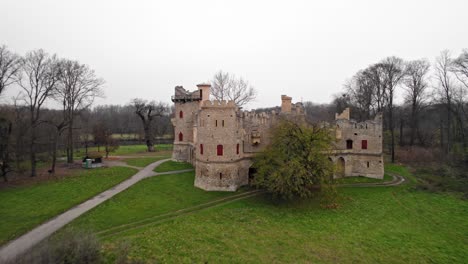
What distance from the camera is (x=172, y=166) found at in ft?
112

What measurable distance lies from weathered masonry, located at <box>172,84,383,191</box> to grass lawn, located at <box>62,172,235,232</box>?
6.29ft

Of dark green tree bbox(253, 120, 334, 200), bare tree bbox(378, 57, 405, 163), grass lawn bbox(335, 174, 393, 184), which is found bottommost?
grass lawn bbox(335, 174, 393, 184)

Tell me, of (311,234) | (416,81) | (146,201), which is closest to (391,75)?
(416,81)

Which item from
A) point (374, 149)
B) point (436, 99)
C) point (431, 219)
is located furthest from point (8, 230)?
point (436, 99)

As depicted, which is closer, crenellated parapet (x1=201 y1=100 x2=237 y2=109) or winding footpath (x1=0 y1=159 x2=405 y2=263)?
winding footpath (x1=0 y1=159 x2=405 y2=263)

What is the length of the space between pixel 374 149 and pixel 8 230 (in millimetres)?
34530

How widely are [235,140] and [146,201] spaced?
32.8ft

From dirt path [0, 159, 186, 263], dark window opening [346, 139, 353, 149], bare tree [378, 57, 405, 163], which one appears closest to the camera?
dirt path [0, 159, 186, 263]

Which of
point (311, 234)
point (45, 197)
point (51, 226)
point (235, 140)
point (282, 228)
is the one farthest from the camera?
point (235, 140)

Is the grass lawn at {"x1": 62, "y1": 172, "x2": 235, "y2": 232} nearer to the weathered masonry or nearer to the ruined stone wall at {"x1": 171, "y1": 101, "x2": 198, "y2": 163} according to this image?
the weathered masonry

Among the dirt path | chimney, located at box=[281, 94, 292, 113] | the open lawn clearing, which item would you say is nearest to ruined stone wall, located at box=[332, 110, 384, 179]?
chimney, located at box=[281, 94, 292, 113]

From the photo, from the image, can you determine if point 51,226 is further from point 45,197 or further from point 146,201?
point 146,201

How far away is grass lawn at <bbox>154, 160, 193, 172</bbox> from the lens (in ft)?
107

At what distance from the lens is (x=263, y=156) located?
25.7m
